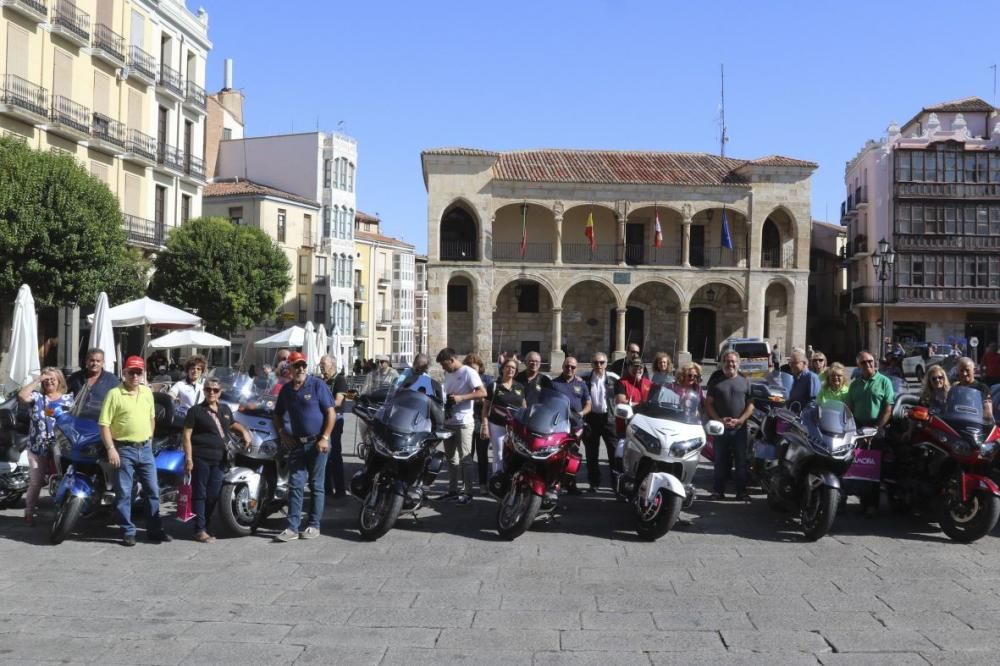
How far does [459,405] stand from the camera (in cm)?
1034

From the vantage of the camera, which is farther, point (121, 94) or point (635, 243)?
point (635, 243)

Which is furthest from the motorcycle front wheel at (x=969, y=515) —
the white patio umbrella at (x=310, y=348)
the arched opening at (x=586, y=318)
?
the arched opening at (x=586, y=318)

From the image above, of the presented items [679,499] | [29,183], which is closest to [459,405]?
[679,499]

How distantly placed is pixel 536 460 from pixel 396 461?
122cm

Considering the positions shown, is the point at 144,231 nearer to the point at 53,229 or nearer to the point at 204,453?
the point at 53,229

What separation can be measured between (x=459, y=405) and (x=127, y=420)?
354 cm

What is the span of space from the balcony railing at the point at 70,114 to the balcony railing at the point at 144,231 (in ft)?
12.4

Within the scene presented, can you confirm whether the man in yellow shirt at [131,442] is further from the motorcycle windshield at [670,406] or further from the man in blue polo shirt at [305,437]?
the motorcycle windshield at [670,406]

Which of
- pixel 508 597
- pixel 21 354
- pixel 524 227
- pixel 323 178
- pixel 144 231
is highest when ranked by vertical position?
pixel 323 178

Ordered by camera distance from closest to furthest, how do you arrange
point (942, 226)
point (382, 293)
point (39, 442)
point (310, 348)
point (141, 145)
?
point (39, 442), point (310, 348), point (141, 145), point (942, 226), point (382, 293)

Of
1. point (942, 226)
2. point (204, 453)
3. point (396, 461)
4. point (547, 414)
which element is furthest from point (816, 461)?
point (942, 226)

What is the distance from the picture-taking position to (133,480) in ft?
27.1

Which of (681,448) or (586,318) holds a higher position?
(586,318)

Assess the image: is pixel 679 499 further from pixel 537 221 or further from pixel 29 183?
pixel 537 221
